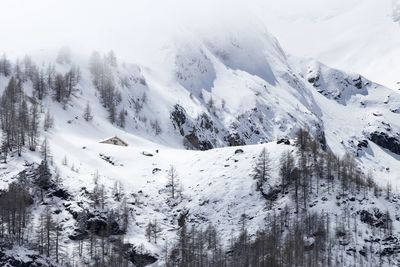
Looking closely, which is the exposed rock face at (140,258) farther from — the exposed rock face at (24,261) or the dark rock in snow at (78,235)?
the exposed rock face at (24,261)

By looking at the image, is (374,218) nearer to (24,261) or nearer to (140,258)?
(140,258)

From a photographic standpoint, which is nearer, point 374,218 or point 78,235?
point 78,235

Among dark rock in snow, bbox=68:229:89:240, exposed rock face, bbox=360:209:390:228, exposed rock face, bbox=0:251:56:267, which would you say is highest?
exposed rock face, bbox=360:209:390:228

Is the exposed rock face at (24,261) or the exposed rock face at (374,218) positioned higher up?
the exposed rock face at (374,218)

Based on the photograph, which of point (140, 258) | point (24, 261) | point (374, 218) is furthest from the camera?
point (374, 218)

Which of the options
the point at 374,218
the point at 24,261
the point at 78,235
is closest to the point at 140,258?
the point at 78,235

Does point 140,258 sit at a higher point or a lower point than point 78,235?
lower

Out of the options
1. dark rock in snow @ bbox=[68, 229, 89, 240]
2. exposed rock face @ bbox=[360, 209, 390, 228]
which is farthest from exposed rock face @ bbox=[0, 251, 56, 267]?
exposed rock face @ bbox=[360, 209, 390, 228]

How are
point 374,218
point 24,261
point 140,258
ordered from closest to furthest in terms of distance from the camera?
point 24,261 → point 140,258 → point 374,218

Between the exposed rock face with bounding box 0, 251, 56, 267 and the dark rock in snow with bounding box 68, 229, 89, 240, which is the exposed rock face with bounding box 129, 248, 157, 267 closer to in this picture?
the dark rock in snow with bounding box 68, 229, 89, 240

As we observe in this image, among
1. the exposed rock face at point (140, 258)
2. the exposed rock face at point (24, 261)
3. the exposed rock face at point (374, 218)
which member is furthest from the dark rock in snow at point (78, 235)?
the exposed rock face at point (374, 218)

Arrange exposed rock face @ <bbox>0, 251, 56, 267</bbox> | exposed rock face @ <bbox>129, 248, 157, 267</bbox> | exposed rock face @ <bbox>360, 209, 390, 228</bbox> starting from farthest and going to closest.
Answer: exposed rock face @ <bbox>360, 209, 390, 228</bbox>, exposed rock face @ <bbox>129, 248, 157, 267</bbox>, exposed rock face @ <bbox>0, 251, 56, 267</bbox>

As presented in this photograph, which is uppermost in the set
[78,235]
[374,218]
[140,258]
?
[374,218]

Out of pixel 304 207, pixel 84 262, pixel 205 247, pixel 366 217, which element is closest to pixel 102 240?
pixel 84 262
